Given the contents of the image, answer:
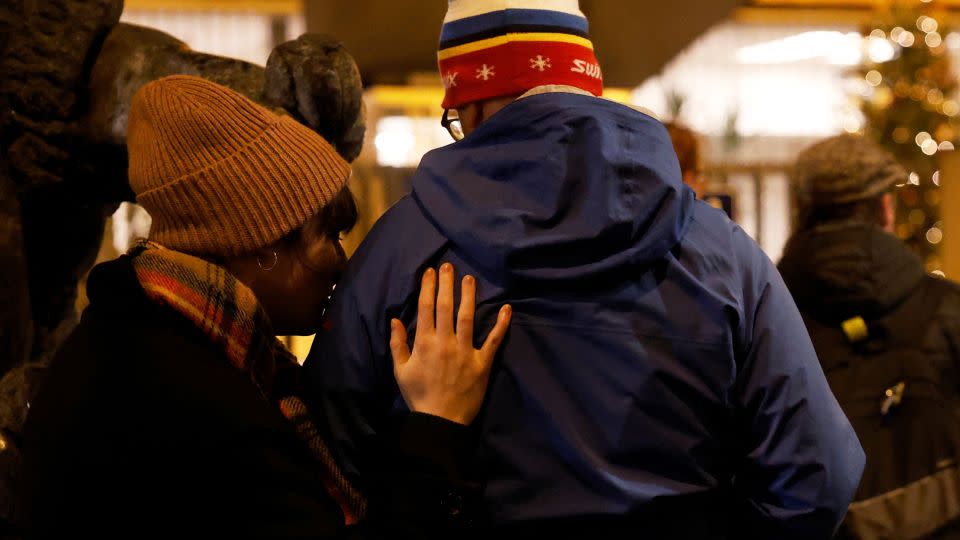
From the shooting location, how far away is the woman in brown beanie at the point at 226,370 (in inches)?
42.6

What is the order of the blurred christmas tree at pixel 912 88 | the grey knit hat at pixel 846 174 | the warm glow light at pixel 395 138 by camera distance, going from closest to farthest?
the grey knit hat at pixel 846 174
the warm glow light at pixel 395 138
the blurred christmas tree at pixel 912 88

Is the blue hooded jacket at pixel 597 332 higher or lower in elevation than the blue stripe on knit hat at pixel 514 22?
lower

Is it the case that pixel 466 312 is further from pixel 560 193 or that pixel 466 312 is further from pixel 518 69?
pixel 518 69

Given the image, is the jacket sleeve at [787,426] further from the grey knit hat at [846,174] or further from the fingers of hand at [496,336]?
the grey knit hat at [846,174]

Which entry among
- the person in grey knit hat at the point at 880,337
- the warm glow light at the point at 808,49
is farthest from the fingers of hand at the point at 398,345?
the warm glow light at the point at 808,49

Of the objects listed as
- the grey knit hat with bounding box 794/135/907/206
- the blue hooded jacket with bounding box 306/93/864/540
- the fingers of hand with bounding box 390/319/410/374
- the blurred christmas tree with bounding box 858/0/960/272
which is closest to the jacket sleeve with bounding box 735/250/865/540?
the blue hooded jacket with bounding box 306/93/864/540

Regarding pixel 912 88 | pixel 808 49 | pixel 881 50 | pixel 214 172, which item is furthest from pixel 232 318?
Result: pixel 808 49

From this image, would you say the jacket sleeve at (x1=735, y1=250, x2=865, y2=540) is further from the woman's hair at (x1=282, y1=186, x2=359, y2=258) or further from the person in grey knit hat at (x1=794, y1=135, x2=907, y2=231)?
the person in grey knit hat at (x1=794, y1=135, x2=907, y2=231)

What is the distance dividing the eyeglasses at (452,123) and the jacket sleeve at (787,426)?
43 cm

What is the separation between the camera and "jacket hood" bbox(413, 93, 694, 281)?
116cm

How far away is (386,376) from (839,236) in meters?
1.33

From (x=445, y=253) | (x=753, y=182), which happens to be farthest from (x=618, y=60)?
(x=753, y=182)

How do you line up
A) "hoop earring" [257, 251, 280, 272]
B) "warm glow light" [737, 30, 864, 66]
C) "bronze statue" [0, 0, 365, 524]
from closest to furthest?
"hoop earring" [257, 251, 280, 272] → "bronze statue" [0, 0, 365, 524] → "warm glow light" [737, 30, 864, 66]

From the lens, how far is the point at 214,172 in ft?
4.05
